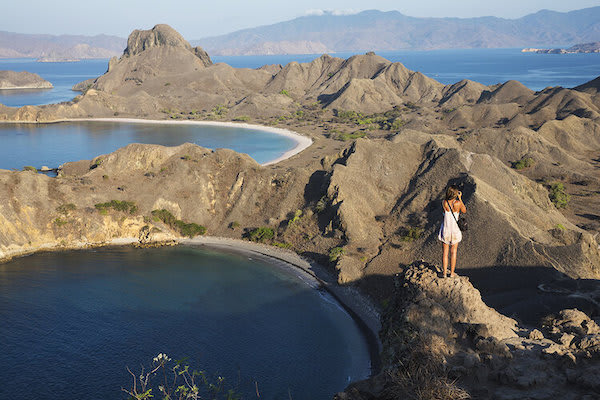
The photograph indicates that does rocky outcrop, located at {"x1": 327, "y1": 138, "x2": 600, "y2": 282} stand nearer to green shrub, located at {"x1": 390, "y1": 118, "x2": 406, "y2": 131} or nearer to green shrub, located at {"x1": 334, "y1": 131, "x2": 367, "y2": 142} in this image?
green shrub, located at {"x1": 334, "y1": 131, "x2": 367, "y2": 142}

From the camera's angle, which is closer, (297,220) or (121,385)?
(121,385)

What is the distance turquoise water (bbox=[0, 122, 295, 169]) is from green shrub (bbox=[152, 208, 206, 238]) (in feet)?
138

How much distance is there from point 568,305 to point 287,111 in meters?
148

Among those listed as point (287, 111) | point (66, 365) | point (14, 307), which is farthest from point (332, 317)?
point (287, 111)

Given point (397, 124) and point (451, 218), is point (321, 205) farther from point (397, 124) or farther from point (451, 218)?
point (397, 124)

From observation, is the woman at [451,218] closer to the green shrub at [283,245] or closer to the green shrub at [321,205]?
the green shrub at [283,245]

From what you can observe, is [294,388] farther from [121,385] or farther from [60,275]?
[60,275]

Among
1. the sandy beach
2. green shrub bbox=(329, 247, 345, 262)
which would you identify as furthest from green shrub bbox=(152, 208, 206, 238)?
green shrub bbox=(329, 247, 345, 262)

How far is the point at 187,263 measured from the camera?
5097cm

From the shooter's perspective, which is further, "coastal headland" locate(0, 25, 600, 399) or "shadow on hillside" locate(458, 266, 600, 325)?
"shadow on hillside" locate(458, 266, 600, 325)

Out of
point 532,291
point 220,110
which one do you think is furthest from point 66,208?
point 220,110

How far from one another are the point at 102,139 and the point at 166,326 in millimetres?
110297

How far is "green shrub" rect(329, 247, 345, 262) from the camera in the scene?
4645cm

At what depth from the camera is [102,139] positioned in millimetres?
132250
